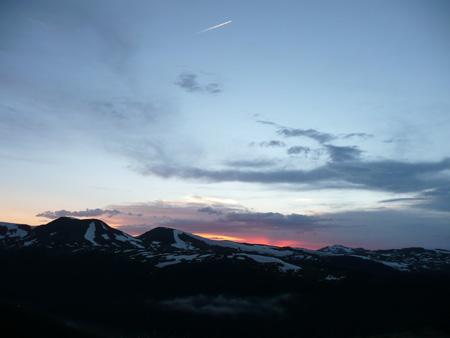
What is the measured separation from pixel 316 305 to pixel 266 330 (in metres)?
34.1

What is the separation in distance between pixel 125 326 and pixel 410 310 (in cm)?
16835

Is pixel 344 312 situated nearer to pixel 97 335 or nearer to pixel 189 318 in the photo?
pixel 189 318

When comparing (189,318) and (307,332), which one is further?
(189,318)

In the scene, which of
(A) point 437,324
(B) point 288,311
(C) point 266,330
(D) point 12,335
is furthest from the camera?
(B) point 288,311

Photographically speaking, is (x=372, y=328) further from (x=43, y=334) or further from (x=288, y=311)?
(x=43, y=334)

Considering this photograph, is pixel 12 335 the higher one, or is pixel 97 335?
pixel 12 335

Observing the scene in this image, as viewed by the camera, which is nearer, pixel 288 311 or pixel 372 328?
pixel 372 328

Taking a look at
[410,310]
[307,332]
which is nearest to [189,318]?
[307,332]

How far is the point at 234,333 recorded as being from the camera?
188 meters

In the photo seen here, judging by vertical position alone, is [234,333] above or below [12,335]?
below

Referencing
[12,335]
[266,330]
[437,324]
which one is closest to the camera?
[12,335]

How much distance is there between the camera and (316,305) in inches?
7781

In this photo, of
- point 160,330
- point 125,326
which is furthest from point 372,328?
point 125,326

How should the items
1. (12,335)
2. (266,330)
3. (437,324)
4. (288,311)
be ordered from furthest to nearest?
1. (288,311)
2. (266,330)
3. (437,324)
4. (12,335)
